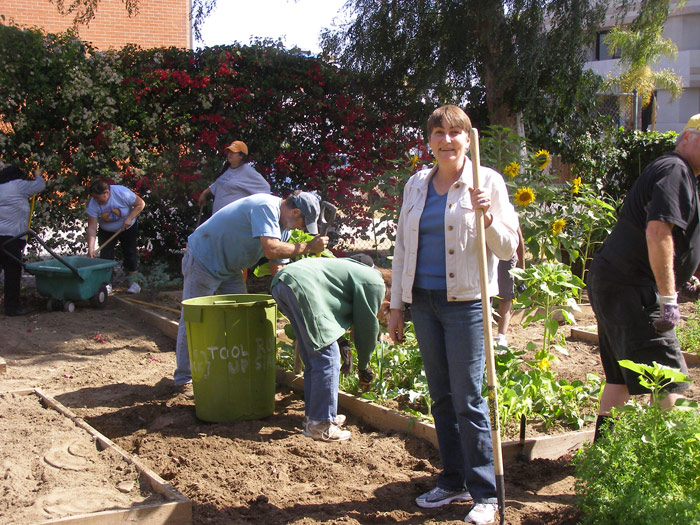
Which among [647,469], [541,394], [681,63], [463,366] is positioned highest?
[681,63]

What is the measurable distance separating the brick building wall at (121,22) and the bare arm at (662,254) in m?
18.7

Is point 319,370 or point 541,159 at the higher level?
point 541,159

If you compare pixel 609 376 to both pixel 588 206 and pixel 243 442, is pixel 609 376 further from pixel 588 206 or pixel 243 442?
pixel 588 206

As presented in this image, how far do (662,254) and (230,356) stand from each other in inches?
114

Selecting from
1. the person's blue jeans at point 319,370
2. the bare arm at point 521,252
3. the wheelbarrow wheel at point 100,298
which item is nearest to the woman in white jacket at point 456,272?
the person's blue jeans at point 319,370

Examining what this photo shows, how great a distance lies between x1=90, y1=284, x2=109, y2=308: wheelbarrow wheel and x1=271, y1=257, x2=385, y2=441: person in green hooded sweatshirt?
15.5ft

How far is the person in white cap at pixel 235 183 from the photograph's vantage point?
8586 mm

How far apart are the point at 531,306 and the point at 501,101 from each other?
5.90 meters

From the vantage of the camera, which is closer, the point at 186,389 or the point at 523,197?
the point at 186,389

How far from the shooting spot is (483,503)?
340cm

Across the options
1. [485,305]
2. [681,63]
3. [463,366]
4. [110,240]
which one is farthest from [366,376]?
[681,63]

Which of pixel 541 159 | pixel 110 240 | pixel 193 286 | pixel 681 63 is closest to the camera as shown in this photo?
pixel 193 286

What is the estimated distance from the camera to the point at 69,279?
841cm

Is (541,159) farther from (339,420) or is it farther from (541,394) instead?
(339,420)
